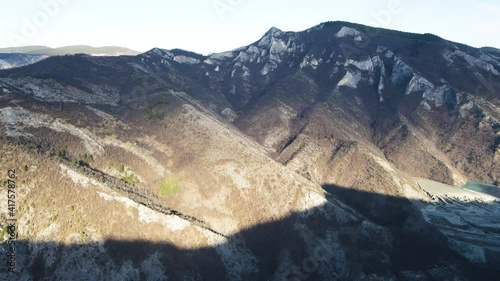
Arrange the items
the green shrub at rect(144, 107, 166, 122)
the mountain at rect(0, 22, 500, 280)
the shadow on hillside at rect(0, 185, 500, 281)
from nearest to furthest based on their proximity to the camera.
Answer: the shadow on hillside at rect(0, 185, 500, 281) → the mountain at rect(0, 22, 500, 280) → the green shrub at rect(144, 107, 166, 122)

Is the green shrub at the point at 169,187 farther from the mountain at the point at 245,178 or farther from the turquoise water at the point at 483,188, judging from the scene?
the turquoise water at the point at 483,188

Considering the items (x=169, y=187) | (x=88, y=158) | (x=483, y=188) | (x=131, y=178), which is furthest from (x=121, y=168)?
(x=483, y=188)

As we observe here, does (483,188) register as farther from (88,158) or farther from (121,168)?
(88,158)

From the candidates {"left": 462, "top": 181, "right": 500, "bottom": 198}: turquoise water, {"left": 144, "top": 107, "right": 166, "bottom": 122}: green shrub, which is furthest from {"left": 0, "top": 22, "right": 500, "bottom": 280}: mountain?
{"left": 462, "top": 181, "right": 500, "bottom": 198}: turquoise water

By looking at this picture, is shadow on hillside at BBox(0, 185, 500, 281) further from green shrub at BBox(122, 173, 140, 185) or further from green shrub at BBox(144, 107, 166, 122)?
green shrub at BBox(144, 107, 166, 122)

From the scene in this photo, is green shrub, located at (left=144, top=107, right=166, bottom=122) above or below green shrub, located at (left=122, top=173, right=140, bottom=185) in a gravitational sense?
above

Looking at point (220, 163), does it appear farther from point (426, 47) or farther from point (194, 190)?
point (426, 47)
